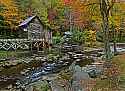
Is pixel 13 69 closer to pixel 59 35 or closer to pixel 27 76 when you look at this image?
pixel 27 76

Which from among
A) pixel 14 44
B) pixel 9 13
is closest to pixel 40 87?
pixel 14 44

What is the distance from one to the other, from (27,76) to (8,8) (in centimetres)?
2155

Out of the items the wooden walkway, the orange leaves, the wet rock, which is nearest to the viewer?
the wet rock

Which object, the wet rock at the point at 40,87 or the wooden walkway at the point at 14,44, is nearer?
the wet rock at the point at 40,87

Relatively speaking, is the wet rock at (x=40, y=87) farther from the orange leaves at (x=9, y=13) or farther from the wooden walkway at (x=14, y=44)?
the orange leaves at (x=9, y=13)

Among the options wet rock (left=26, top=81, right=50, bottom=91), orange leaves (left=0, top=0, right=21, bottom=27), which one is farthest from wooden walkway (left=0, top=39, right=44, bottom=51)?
wet rock (left=26, top=81, right=50, bottom=91)

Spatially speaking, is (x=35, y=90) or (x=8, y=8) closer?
(x=35, y=90)

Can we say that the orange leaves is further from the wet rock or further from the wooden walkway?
the wet rock

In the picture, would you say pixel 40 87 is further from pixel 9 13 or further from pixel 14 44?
pixel 9 13

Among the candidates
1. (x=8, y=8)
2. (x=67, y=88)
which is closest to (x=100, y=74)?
(x=67, y=88)

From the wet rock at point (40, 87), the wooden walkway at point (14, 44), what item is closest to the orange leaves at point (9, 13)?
the wooden walkway at point (14, 44)

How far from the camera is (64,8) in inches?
2370

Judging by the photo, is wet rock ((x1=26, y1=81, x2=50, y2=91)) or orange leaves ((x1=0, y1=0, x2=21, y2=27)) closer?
wet rock ((x1=26, y1=81, x2=50, y2=91))

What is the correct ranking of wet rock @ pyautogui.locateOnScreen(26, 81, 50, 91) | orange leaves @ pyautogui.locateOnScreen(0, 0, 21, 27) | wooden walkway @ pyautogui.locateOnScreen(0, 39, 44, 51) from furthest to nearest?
orange leaves @ pyautogui.locateOnScreen(0, 0, 21, 27)
wooden walkway @ pyautogui.locateOnScreen(0, 39, 44, 51)
wet rock @ pyautogui.locateOnScreen(26, 81, 50, 91)
